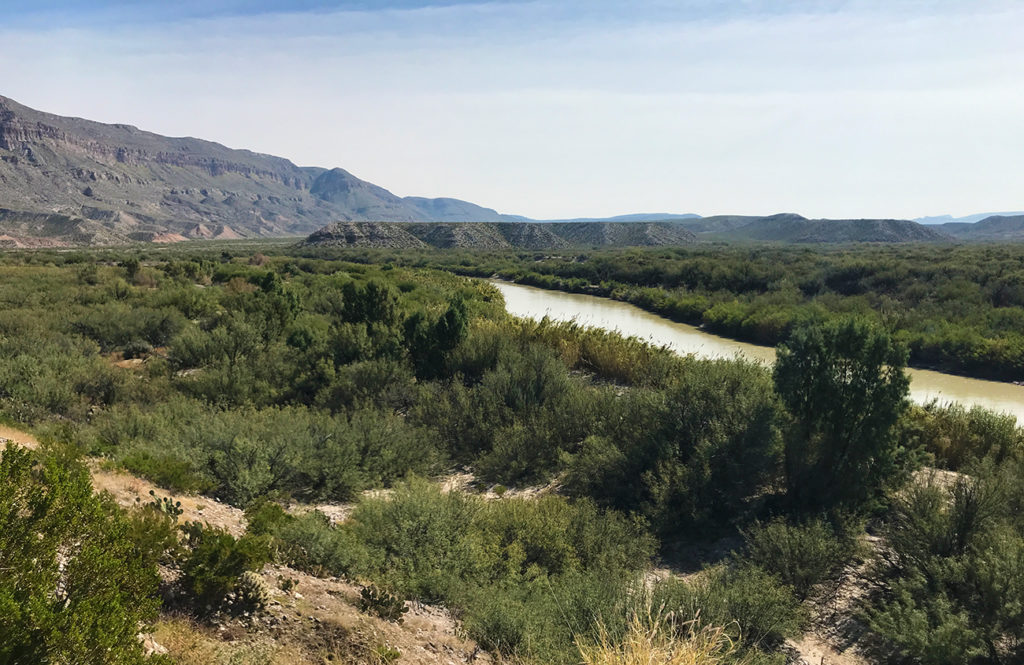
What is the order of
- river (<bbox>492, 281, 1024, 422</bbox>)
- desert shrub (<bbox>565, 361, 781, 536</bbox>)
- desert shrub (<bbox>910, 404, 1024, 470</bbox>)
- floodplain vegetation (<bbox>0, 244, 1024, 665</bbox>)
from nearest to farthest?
floodplain vegetation (<bbox>0, 244, 1024, 665</bbox>)
desert shrub (<bbox>565, 361, 781, 536</bbox>)
desert shrub (<bbox>910, 404, 1024, 470</bbox>)
river (<bbox>492, 281, 1024, 422</bbox>)

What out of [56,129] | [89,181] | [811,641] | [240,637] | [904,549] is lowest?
[811,641]

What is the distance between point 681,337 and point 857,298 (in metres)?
13.4

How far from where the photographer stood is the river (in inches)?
816

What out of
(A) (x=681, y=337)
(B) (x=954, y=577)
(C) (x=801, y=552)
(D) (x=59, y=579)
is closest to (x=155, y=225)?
(A) (x=681, y=337)

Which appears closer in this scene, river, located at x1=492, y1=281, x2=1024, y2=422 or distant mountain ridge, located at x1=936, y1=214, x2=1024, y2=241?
river, located at x1=492, y1=281, x2=1024, y2=422

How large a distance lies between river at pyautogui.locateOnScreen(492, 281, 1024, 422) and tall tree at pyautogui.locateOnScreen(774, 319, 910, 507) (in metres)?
0.68

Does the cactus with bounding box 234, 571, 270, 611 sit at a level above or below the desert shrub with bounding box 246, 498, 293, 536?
above

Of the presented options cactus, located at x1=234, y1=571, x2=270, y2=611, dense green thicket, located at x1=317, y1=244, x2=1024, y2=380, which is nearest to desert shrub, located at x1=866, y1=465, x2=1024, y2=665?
cactus, located at x1=234, y1=571, x2=270, y2=611

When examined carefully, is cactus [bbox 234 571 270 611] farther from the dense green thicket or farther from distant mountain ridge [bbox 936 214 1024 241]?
distant mountain ridge [bbox 936 214 1024 241]

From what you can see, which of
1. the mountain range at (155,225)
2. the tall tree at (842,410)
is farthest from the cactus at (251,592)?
the mountain range at (155,225)

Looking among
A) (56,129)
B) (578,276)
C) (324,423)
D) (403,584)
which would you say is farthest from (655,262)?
(56,129)

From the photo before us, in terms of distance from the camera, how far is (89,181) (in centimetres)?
17300

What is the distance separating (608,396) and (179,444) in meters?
9.07

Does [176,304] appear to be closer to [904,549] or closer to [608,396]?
[608,396]
